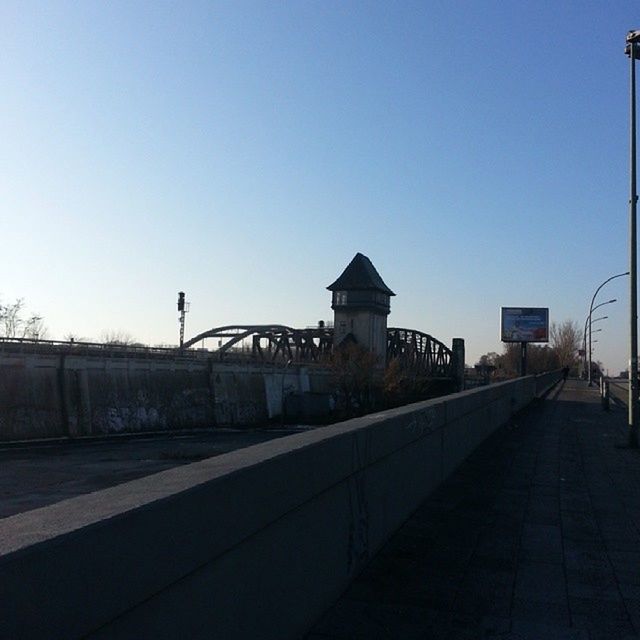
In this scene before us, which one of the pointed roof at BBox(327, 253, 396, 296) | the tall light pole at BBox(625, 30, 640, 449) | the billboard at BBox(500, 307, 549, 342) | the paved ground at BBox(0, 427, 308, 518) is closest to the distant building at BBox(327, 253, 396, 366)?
the pointed roof at BBox(327, 253, 396, 296)

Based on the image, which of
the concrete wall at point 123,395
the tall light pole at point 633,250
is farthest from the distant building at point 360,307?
the tall light pole at point 633,250

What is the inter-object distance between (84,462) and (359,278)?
75004 millimetres

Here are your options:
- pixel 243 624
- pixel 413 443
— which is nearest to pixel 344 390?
pixel 413 443

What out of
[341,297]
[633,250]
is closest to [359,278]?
[341,297]

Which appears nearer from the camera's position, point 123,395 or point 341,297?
point 123,395

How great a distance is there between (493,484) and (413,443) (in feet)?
13.1

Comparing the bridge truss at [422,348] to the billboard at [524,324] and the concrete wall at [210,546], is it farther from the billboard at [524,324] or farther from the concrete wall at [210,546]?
the concrete wall at [210,546]

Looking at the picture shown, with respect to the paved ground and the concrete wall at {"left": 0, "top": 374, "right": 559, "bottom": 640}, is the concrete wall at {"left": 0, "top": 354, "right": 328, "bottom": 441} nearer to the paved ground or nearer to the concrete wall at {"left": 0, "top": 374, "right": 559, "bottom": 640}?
the paved ground

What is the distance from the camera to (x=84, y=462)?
36.0 m

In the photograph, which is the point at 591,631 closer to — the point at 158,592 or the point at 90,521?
the point at 158,592

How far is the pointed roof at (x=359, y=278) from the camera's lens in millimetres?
107875

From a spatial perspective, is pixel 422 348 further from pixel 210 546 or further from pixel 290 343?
pixel 210 546

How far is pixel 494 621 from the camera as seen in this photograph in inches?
238

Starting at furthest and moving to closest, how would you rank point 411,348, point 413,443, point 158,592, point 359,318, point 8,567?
point 411,348 → point 359,318 → point 413,443 → point 158,592 → point 8,567
